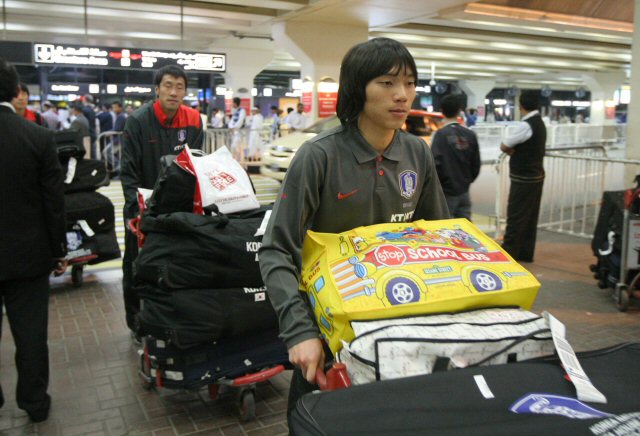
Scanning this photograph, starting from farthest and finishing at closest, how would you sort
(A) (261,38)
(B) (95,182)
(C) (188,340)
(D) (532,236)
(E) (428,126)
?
1. (A) (261,38)
2. (E) (428,126)
3. (D) (532,236)
4. (B) (95,182)
5. (C) (188,340)

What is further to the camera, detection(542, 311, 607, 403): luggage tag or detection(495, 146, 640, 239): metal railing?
detection(495, 146, 640, 239): metal railing

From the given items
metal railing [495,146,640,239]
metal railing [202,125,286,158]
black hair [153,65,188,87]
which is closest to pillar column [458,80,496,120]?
metal railing [202,125,286,158]

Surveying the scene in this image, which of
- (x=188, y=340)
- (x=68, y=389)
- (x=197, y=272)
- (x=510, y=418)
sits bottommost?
(x=68, y=389)

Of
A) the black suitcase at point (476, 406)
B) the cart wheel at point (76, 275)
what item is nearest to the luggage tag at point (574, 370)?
the black suitcase at point (476, 406)

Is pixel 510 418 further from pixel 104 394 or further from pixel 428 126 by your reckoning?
pixel 428 126

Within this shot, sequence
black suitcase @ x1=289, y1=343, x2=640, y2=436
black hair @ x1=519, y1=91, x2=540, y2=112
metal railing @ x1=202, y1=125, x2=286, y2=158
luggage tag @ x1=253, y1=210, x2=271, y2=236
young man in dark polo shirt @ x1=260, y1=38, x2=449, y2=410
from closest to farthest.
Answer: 1. black suitcase @ x1=289, y1=343, x2=640, y2=436
2. young man in dark polo shirt @ x1=260, y1=38, x2=449, y2=410
3. luggage tag @ x1=253, y1=210, x2=271, y2=236
4. black hair @ x1=519, y1=91, x2=540, y2=112
5. metal railing @ x1=202, y1=125, x2=286, y2=158

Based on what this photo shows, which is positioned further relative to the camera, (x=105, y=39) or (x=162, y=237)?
(x=105, y=39)

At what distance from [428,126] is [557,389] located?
13557mm

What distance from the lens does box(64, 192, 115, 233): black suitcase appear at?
595 cm

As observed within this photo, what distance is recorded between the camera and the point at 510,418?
116 centimetres

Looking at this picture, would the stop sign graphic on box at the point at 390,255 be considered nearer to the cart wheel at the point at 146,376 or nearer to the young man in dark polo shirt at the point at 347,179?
the young man in dark polo shirt at the point at 347,179

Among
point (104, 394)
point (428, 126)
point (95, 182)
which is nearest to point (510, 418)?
Result: point (104, 394)

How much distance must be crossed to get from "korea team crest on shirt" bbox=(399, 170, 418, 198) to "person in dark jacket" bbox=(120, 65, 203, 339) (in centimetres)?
271

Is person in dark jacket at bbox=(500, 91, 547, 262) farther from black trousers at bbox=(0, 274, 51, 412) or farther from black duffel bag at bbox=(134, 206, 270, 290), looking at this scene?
black trousers at bbox=(0, 274, 51, 412)
